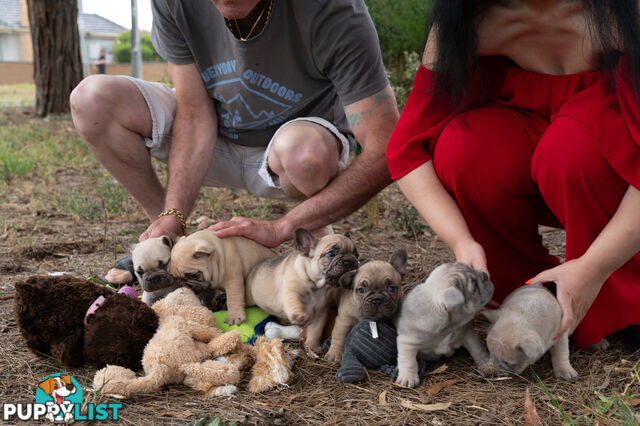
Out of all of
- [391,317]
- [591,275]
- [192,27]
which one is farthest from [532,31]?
[192,27]

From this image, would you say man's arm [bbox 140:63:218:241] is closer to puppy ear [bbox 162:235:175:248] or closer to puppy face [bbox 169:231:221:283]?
puppy ear [bbox 162:235:175:248]

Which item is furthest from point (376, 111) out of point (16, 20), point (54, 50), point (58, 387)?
point (16, 20)

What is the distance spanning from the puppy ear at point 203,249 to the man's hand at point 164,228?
1.15 feet

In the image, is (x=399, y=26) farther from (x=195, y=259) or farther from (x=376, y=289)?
(x=376, y=289)

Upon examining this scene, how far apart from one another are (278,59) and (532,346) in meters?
1.96

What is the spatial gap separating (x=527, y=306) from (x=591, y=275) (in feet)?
0.83

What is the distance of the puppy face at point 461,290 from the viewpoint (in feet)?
6.23

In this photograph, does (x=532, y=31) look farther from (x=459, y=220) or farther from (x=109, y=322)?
(x=109, y=322)

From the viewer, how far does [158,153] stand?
3453 millimetres

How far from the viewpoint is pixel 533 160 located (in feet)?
7.20

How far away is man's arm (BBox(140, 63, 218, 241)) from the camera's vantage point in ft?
10.5

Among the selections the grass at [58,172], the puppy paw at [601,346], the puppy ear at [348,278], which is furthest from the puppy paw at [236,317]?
the grass at [58,172]

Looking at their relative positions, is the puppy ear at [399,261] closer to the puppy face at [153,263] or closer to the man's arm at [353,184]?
the man's arm at [353,184]

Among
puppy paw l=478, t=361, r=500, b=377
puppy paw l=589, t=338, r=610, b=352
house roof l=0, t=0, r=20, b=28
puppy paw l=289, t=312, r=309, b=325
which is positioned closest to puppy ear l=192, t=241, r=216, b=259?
puppy paw l=289, t=312, r=309, b=325
